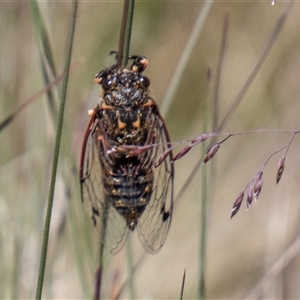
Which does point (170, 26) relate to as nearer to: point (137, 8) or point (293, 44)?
point (137, 8)

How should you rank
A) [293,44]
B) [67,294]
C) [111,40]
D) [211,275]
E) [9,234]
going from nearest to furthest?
[9,234] → [67,294] → [211,275] → [293,44] → [111,40]

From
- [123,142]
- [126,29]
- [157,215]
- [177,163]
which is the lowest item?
[157,215]

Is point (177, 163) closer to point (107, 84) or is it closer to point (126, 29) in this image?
point (107, 84)

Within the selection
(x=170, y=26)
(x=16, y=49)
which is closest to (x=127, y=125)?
(x=16, y=49)

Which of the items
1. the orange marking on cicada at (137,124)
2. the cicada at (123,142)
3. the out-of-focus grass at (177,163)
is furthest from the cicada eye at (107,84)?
the out-of-focus grass at (177,163)

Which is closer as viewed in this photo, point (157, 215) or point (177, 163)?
point (157, 215)

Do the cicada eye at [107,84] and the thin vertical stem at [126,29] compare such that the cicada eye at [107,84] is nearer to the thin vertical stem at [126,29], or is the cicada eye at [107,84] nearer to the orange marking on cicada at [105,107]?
the orange marking on cicada at [105,107]

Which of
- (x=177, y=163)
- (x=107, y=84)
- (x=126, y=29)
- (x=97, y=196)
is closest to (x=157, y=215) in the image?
(x=97, y=196)

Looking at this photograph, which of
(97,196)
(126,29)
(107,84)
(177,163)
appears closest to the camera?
(126,29)
